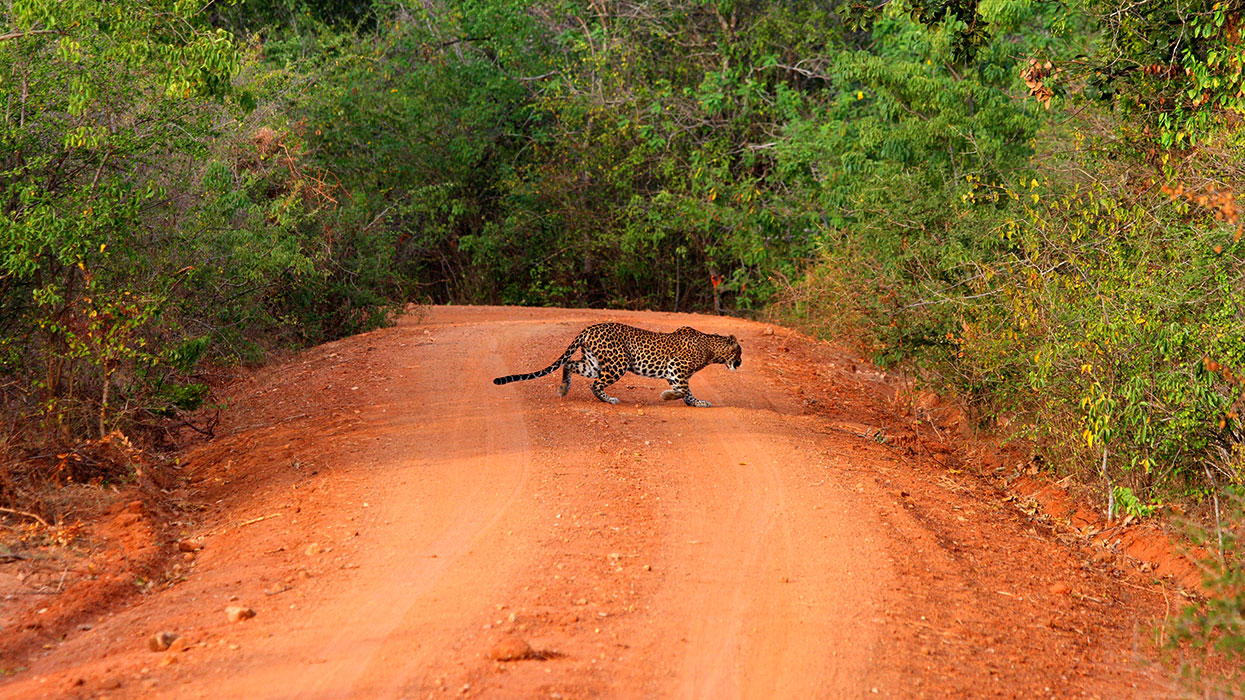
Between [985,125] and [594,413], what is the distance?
8633 mm

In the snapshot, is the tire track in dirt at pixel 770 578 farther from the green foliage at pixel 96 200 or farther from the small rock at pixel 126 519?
the green foliage at pixel 96 200

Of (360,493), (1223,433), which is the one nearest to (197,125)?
(360,493)

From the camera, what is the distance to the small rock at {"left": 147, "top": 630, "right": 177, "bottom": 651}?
591 cm

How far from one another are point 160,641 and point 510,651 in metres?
1.81

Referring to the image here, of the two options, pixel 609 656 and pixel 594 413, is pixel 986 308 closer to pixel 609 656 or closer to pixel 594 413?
pixel 594 413

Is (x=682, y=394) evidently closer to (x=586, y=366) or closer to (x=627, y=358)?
(x=627, y=358)

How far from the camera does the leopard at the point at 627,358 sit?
12.1m

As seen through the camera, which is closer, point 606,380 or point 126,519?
point 126,519

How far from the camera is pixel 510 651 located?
5.73m

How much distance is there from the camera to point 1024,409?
11172 mm

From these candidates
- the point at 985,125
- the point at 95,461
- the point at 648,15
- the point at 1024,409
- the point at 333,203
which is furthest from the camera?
the point at 648,15

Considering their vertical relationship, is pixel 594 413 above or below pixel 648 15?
below

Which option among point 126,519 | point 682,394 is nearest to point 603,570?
point 126,519

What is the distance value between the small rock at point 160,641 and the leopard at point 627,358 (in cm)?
617
